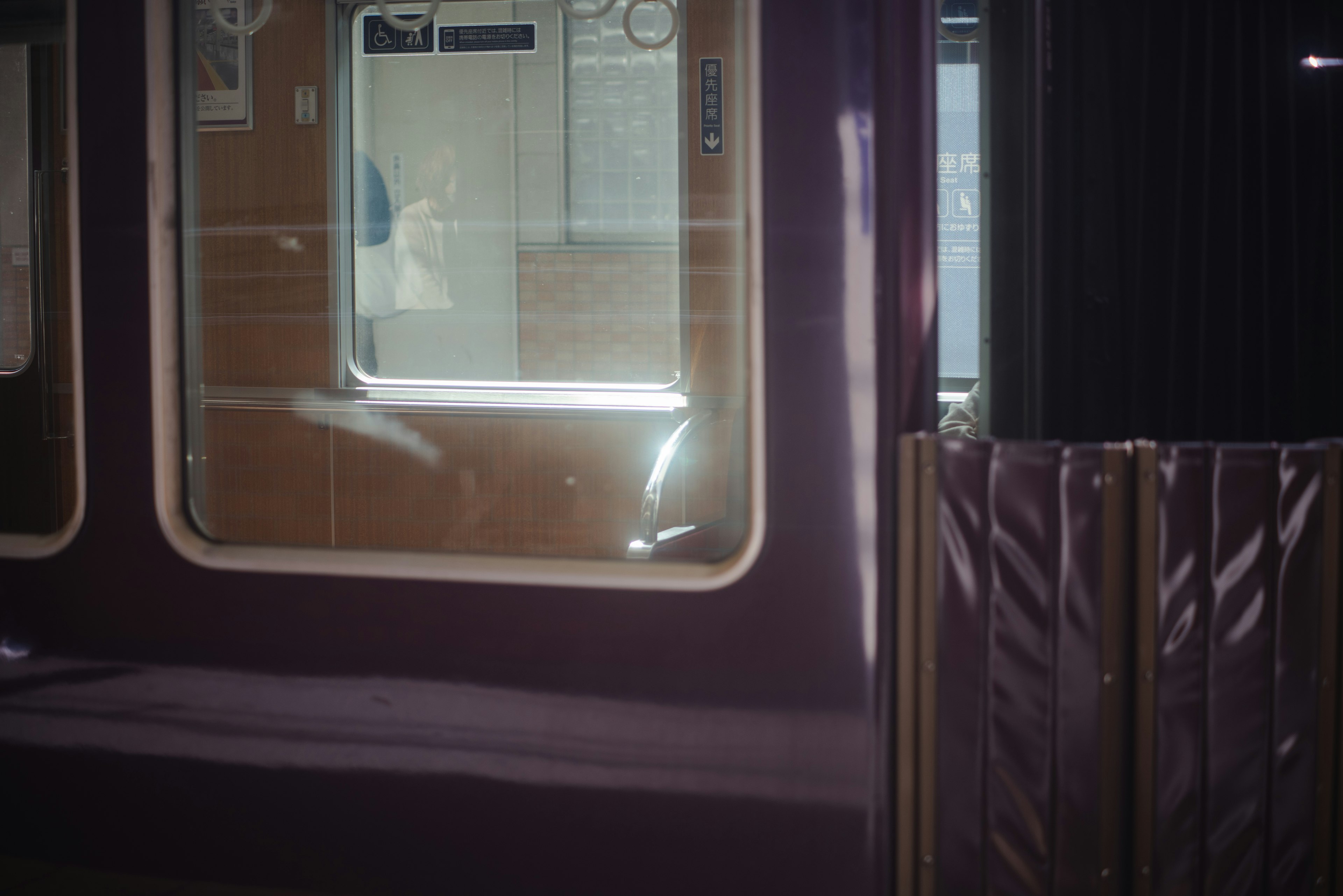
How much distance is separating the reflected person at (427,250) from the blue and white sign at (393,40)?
0.38 m

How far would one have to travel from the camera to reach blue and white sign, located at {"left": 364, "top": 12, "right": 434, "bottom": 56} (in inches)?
125

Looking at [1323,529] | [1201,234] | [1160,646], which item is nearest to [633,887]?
[1160,646]

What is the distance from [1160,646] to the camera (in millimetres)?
1263

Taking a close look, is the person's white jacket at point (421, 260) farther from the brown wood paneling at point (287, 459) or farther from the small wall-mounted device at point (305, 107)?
the brown wood paneling at point (287, 459)

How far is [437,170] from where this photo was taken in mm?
3275

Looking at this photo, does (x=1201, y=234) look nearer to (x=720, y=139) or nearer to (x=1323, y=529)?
(x=1323, y=529)

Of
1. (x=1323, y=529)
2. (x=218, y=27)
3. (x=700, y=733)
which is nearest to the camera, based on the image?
(x=1323, y=529)

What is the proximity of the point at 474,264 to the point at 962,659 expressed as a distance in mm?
2433

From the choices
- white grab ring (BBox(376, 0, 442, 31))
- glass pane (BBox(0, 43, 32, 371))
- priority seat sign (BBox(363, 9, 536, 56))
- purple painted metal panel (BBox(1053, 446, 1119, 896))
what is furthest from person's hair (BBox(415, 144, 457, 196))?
purple painted metal panel (BBox(1053, 446, 1119, 896))

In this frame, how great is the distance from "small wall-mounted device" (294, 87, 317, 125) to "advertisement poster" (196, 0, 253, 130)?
0.55 ft

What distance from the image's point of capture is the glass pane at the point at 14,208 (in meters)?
3.46

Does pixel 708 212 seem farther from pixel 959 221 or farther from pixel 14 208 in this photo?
pixel 14 208

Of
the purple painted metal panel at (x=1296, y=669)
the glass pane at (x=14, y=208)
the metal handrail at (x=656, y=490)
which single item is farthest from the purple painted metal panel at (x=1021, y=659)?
the glass pane at (x=14, y=208)

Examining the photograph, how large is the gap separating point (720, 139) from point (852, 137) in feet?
5.65
